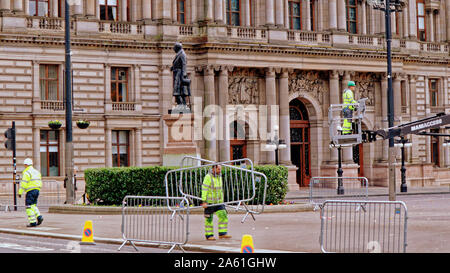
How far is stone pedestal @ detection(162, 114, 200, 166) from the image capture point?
2931 centimetres

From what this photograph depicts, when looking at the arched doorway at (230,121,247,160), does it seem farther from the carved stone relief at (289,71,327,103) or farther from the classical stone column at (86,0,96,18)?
the classical stone column at (86,0,96,18)

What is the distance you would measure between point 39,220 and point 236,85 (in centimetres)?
3075

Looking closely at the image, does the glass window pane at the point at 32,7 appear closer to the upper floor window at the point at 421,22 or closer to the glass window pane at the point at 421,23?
the upper floor window at the point at 421,22

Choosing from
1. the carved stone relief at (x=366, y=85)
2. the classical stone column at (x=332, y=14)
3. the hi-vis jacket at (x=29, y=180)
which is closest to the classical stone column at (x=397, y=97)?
the carved stone relief at (x=366, y=85)

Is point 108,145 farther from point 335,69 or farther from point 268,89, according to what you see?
point 335,69

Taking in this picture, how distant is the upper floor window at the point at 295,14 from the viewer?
57.2 metres

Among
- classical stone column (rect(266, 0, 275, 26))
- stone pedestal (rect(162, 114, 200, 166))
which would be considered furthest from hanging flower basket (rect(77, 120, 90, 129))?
stone pedestal (rect(162, 114, 200, 166))

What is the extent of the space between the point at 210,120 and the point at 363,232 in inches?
1341

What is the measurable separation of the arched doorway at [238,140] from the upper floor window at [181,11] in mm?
7298

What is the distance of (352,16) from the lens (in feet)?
196

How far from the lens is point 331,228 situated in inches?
728

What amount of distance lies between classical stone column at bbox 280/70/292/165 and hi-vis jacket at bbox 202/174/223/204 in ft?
111

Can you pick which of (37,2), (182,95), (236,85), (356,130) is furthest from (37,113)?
(356,130)

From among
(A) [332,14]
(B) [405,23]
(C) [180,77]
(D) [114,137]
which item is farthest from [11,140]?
(B) [405,23]
